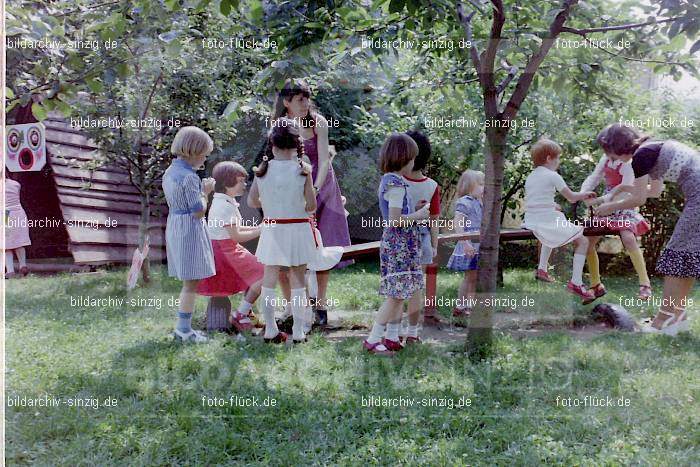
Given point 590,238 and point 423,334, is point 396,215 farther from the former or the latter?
point 590,238

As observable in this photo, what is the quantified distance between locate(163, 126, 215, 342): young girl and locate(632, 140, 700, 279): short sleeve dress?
8.99 feet

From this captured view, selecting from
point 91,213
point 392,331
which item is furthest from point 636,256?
point 91,213

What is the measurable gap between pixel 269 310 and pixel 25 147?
1.83 m

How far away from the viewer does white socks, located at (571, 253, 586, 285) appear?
4422 millimetres

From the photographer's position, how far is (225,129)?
4137 millimetres

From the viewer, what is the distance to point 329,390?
3.40 m

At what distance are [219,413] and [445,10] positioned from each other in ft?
7.82

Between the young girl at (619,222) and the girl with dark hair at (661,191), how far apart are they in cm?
4

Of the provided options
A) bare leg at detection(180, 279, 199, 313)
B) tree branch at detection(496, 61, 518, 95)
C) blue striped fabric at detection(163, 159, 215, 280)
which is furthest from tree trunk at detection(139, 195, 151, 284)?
tree branch at detection(496, 61, 518, 95)

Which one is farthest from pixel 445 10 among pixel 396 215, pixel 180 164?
pixel 180 164

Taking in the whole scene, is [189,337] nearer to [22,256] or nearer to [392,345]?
[22,256]

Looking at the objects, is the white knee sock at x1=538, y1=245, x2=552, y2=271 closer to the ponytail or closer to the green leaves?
the ponytail

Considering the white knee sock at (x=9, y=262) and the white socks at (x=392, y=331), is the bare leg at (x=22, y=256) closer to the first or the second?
the white knee sock at (x=9, y=262)

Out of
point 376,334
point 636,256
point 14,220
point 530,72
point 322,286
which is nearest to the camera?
point 530,72
